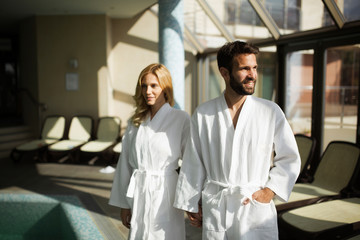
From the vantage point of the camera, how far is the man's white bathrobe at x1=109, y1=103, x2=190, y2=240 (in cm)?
184

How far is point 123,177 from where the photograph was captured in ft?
6.48

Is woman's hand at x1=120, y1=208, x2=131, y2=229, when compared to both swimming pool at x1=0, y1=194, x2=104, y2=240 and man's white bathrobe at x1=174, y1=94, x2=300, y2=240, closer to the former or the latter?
man's white bathrobe at x1=174, y1=94, x2=300, y2=240

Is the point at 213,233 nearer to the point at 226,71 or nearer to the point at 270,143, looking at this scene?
the point at 270,143

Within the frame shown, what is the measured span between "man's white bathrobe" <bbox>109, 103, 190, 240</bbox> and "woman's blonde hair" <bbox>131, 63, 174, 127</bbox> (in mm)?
53

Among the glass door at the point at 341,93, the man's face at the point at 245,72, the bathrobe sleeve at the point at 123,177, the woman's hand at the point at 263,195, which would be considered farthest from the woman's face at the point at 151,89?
the glass door at the point at 341,93

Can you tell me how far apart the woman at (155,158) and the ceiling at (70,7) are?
15.0 ft

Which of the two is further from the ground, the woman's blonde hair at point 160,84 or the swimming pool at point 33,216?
the woman's blonde hair at point 160,84

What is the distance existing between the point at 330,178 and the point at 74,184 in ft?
12.1

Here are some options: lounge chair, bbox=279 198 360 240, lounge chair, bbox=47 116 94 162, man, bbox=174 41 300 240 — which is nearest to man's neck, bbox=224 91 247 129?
man, bbox=174 41 300 240

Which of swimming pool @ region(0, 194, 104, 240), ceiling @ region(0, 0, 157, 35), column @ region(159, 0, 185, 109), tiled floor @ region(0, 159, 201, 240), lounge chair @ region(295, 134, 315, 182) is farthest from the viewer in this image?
ceiling @ region(0, 0, 157, 35)

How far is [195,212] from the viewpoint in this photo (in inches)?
64.4

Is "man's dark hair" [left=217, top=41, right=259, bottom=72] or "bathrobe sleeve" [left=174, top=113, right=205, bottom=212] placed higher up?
"man's dark hair" [left=217, top=41, right=259, bottom=72]

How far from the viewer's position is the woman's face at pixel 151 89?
1.83 meters

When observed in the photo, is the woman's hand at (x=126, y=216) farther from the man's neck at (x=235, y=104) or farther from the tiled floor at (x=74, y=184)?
the tiled floor at (x=74, y=184)
